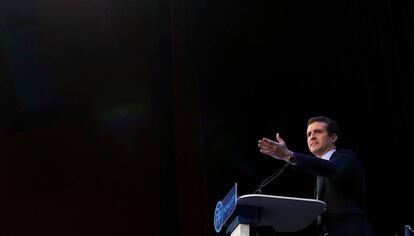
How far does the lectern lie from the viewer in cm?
195

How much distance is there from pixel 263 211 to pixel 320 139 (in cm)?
59

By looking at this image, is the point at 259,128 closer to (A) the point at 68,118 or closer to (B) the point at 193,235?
(B) the point at 193,235

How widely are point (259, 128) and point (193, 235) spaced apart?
826 millimetres

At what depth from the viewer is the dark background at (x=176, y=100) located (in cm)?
A: 368

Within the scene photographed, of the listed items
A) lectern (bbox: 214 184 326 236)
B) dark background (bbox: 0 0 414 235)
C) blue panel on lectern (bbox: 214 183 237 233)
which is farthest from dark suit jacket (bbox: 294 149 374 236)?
dark background (bbox: 0 0 414 235)

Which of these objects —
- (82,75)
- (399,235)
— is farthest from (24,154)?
(399,235)

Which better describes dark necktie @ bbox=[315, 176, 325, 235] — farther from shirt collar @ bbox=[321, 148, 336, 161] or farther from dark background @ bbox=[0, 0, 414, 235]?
dark background @ bbox=[0, 0, 414, 235]

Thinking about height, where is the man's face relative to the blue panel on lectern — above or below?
above

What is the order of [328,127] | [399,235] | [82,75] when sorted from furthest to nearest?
[82,75] < [399,235] < [328,127]

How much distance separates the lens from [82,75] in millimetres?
4000

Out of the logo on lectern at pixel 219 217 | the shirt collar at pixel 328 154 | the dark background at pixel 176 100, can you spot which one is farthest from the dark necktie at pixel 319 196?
the dark background at pixel 176 100

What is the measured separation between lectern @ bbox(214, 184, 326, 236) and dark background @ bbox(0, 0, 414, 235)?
1546 mm

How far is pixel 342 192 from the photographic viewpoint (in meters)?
2.24

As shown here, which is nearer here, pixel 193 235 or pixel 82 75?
pixel 193 235
